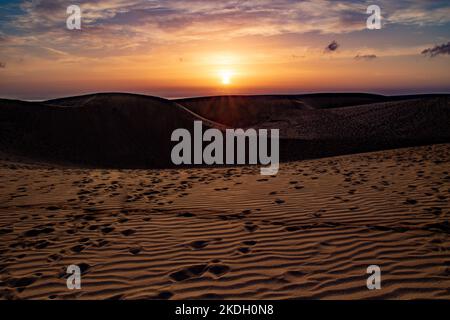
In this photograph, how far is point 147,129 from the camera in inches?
1128

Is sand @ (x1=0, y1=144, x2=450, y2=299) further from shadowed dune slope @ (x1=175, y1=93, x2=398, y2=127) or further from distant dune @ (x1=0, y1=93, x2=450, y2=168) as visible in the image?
shadowed dune slope @ (x1=175, y1=93, x2=398, y2=127)

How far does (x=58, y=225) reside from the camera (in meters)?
6.24

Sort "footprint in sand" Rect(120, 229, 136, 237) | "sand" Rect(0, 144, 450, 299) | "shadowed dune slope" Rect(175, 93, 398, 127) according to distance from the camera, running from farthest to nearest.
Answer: "shadowed dune slope" Rect(175, 93, 398, 127)
"footprint in sand" Rect(120, 229, 136, 237)
"sand" Rect(0, 144, 450, 299)

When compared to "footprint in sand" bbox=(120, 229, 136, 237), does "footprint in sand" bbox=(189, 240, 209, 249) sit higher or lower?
lower

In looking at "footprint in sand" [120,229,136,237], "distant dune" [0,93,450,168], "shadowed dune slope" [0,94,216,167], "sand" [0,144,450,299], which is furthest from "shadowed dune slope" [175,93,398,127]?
"footprint in sand" [120,229,136,237]

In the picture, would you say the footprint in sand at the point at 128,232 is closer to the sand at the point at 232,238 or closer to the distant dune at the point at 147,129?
the sand at the point at 232,238

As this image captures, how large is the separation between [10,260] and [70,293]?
1.41 meters

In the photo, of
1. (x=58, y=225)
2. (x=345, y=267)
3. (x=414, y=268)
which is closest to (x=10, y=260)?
(x=58, y=225)

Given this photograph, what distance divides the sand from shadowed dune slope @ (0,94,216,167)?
1279 cm

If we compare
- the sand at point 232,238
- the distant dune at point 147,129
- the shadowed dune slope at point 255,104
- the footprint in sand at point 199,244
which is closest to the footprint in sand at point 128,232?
the sand at point 232,238

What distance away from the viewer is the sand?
411 centimetres

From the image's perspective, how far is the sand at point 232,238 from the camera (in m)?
4.11
